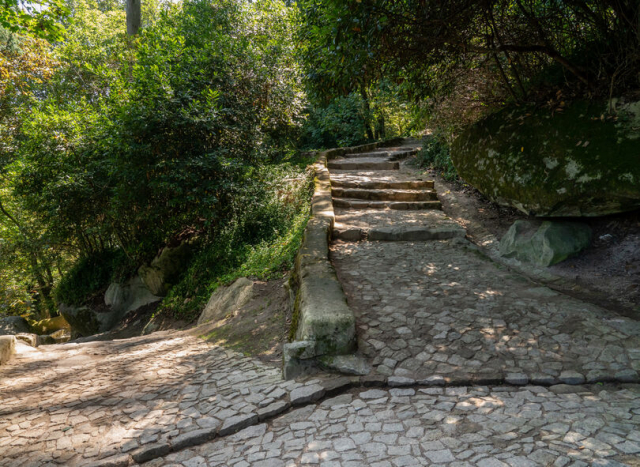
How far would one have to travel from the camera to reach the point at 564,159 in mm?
4633

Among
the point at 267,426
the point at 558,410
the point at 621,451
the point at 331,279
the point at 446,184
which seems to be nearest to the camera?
the point at 621,451

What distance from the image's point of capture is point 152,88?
7.24 meters

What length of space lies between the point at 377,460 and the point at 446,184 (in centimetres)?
771

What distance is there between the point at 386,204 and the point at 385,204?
0.02 metres

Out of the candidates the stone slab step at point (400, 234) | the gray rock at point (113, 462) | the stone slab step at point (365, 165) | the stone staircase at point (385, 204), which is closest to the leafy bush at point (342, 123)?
the stone slab step at point (365, 165)

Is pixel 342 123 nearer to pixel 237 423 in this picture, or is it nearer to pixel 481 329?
pixel 481 329

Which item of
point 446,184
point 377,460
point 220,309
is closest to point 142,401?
point 377,460

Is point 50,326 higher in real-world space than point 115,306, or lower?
lower

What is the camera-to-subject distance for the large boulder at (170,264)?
28.9ft

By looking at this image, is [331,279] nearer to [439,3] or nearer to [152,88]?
[439,3]

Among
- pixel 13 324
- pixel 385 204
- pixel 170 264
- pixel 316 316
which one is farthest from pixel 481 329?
pixel 13 324

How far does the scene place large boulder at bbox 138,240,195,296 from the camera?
8.82 m

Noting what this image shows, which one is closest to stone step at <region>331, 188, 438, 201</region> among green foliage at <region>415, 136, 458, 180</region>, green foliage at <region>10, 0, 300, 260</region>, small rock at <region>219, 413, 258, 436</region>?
green foliage at <region>415, 136, 458, 180</region>

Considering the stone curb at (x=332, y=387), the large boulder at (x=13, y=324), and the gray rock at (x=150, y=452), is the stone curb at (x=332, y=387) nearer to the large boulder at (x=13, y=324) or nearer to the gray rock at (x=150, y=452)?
the gray rock at (x=150, y=452)
